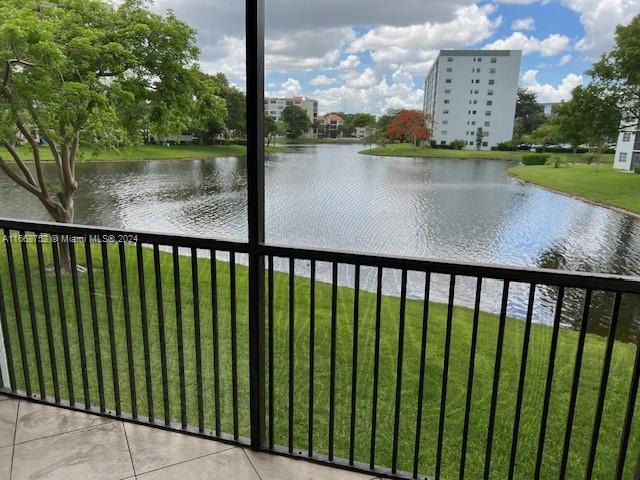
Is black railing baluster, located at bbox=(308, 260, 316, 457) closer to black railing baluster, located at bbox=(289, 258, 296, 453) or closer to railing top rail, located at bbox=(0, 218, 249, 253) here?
black railing baluster, located at bbox=(289, 258, 296, 453)

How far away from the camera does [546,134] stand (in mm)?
1480

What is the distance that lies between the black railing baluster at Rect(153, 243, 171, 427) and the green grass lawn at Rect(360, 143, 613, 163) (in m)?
1.03

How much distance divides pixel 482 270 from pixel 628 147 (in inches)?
22.7

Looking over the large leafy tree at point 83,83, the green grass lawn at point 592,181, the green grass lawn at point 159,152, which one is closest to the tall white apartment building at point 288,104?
the green grass lawn at point 159,152

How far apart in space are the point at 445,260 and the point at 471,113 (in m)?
0.51

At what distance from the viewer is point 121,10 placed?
2178 millimetres

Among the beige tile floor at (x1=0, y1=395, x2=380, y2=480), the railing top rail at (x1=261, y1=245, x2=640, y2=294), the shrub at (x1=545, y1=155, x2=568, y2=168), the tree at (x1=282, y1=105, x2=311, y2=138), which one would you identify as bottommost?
the beige tile floor at (x1=0, y1=395, x2=380, y2=480)

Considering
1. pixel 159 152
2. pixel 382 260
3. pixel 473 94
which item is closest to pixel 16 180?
pixel 159 152

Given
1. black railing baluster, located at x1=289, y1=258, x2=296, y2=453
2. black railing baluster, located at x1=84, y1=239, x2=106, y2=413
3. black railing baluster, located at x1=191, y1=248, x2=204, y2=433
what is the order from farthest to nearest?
black railing baluster, located at x1=84, y1=239, x2=106, y2=413 < black railing baluster, located at x1=191, y1=248, x2=204, y2=433 < black railing baluster, located at x1=289, y1=258, x2=296, y2=453

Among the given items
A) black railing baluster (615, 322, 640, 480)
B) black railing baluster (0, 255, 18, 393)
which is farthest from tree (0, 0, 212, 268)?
black railing baluster (615, 322, 640, 480)

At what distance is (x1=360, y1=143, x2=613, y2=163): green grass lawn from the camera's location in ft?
4.91

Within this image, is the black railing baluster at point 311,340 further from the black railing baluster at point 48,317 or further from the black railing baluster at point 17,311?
the black railing baluster at point 17,311

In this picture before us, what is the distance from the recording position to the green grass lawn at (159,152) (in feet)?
6.05

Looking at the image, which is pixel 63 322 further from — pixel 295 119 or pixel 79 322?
pixel 295 119
